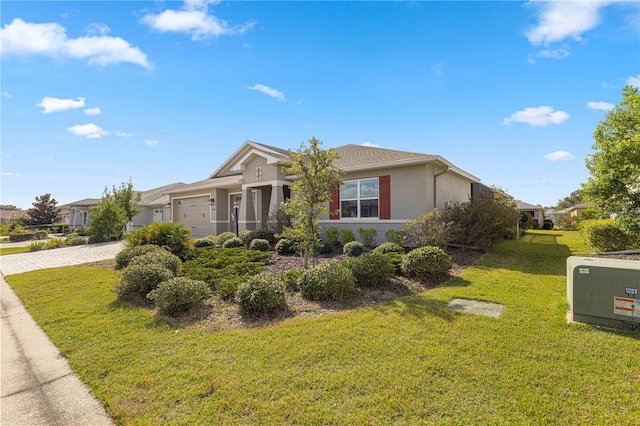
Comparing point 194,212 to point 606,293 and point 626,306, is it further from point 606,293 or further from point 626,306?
point 626,306

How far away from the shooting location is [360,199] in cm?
1273

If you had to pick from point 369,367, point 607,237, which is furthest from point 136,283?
point 607,237

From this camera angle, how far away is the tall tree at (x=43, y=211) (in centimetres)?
4178

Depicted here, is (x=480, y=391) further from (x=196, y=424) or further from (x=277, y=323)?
(x=277, y=323)

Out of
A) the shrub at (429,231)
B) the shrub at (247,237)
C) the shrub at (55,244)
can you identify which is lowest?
the shrub at (55,244)

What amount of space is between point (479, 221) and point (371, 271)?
6.22m

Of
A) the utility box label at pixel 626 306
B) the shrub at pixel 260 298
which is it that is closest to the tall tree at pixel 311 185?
the shrub at pixel 260 298

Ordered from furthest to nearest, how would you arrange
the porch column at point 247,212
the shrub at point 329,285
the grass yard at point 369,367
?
the porch column at point 247,212 < the shrub at point 329,285 < the grass yard at point 369,367

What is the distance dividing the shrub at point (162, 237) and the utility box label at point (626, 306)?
12.5 metres

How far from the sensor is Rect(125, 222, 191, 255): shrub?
11805mm

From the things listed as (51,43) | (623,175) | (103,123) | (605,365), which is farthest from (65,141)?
(623,175)

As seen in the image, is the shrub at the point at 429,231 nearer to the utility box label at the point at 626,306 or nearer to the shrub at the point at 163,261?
the utility box label at the point at 626,306

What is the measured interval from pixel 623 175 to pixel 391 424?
8923 mm

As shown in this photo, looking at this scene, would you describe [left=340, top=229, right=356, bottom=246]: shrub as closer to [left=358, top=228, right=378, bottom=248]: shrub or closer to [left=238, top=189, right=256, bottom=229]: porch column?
[left=358, top=228, right=378, bottom=248]: shrub
